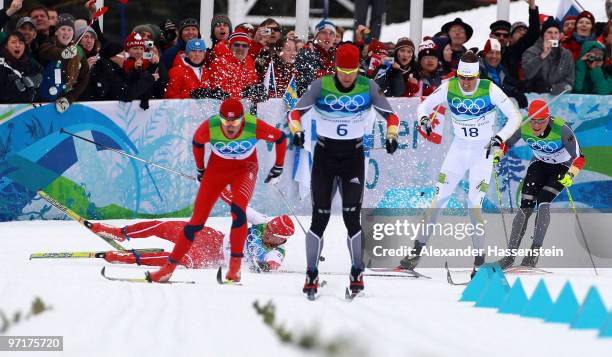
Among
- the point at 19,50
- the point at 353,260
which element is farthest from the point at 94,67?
the point at 353,260

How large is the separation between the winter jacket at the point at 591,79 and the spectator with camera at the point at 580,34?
0.20 meters

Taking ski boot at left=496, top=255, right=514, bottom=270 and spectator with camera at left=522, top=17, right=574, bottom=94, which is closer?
ski boot at left=496, top=255, right=514, bottom=270

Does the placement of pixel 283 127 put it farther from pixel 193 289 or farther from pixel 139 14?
pixel 139 14

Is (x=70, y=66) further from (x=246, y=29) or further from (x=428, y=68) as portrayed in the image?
(x=428, y=68)

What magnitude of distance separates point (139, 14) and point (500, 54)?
34.8ft

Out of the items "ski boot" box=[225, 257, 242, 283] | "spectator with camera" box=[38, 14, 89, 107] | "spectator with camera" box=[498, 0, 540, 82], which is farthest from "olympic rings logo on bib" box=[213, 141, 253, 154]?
"spectator with camera" box=[498, 0, 540, 82]

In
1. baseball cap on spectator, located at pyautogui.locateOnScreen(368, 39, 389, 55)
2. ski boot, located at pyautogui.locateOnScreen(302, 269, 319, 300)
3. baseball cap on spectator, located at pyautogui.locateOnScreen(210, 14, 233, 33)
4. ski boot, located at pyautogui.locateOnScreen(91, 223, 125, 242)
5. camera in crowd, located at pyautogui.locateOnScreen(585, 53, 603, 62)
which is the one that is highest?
baseball cap on spectator, located at pyautogui.locateOnScreen(210, 14, 233, 33)

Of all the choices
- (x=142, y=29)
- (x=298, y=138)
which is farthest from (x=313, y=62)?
(x=298, y=138)

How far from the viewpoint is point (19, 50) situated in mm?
13820

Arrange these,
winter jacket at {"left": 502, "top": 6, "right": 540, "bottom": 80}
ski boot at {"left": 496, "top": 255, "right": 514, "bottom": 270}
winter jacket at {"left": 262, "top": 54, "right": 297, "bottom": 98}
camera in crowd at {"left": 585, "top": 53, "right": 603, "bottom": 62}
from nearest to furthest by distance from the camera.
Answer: ski boot at {"left": 496, "top": 255, "right": 514, "bottom": 270}
winter jacket at {"left": 262, "top": 54, "right": 297, "bottom": 98}
winter jacket at {"left": 502, "top": 6, "right": 540, "bottom": 80}
camera in crowd at {"left": 585, "top": 53, "right": 603, "bottom": 62}

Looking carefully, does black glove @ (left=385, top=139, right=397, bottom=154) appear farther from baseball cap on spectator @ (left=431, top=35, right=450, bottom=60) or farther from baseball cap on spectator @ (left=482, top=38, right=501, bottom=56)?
baseball cap on spectator @ (left=431, top=35, right=450, bottom=60)

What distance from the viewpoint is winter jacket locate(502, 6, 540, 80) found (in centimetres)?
1559

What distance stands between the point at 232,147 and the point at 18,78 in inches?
181

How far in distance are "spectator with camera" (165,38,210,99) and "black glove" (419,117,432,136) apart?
3.92 meters
